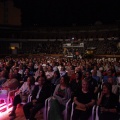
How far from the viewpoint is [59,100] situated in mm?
4953

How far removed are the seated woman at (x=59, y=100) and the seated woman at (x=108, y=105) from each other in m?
0.88

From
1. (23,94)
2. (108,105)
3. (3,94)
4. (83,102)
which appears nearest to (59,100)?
(83,102)

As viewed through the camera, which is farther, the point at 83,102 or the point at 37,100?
the point at 37,100

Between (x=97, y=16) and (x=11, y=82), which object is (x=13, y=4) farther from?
(x=11, y=82)

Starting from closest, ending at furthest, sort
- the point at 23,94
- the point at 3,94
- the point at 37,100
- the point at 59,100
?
the point at 59,100, the point at 37,100, the point at 23,94, the point at 3,94

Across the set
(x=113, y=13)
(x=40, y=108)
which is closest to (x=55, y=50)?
(x=113, y=13)

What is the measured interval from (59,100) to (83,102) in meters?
0.66

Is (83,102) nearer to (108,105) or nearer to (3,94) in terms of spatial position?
(108,105)

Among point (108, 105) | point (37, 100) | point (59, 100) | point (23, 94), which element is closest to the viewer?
point (108, 105)

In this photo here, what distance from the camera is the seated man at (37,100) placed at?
4.98 meters

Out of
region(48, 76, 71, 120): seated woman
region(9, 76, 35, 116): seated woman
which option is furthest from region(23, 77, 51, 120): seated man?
region(9, 76, 35, 116): seated woman

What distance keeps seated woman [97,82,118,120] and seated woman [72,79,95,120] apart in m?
0.24

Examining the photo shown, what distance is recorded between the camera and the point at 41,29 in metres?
31.8

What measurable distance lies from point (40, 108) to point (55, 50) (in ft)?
77.7
